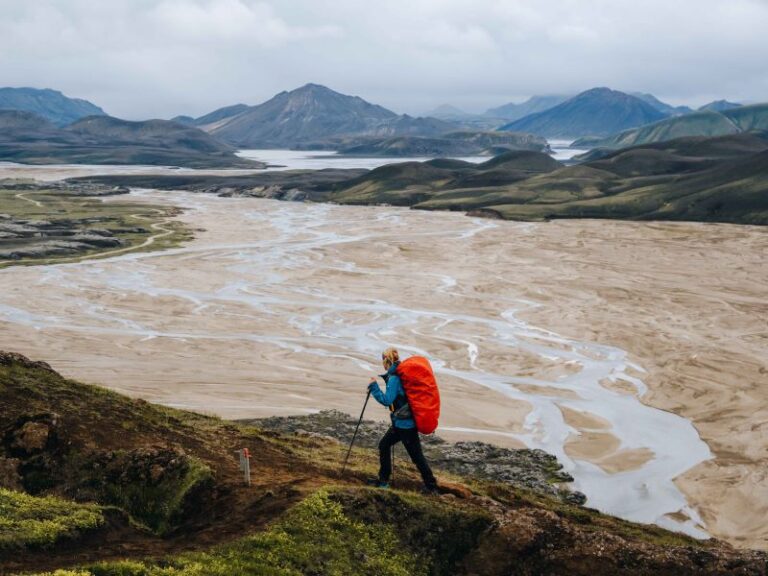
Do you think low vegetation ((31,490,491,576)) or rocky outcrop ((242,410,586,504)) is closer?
low vegetation ((31,490,491,576))

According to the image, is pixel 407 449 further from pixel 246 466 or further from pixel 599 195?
pixel 599 195

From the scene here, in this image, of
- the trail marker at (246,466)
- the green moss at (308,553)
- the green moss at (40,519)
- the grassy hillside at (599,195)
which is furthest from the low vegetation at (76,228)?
the green moss at (308,553)

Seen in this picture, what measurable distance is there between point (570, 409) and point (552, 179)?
513 ft

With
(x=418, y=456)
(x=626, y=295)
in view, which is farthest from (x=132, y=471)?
(x=626, y=295)

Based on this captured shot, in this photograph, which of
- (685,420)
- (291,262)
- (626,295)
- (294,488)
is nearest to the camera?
(294,488)

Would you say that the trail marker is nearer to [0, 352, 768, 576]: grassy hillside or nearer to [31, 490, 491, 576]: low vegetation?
[0, 352, 768, 576]: grassy hillside

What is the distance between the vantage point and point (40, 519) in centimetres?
1145

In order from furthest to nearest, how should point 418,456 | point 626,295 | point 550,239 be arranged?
point 550,239
point 626,295
point 418,456

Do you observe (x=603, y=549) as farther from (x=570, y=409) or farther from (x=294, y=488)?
(x=570, y=409)

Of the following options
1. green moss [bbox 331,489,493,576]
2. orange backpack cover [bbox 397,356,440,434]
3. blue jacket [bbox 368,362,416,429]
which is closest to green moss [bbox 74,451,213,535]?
green moss [bbox 331,489,493,576]

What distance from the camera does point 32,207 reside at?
138 m

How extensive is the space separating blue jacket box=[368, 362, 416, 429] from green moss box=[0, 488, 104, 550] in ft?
16.9

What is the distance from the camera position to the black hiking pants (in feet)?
46.3

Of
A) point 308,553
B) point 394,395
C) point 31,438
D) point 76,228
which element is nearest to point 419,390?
point 394,395
